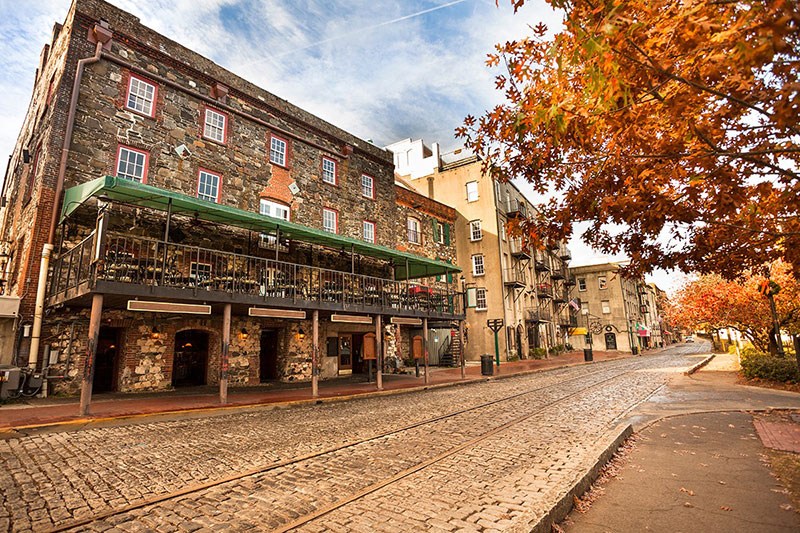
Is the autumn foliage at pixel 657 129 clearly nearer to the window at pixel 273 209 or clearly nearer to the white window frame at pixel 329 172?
the window at pixel 273 209

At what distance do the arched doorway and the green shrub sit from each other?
65.9 feet

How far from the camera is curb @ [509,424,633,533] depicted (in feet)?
11.7

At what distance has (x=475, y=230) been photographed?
32500 millimetres

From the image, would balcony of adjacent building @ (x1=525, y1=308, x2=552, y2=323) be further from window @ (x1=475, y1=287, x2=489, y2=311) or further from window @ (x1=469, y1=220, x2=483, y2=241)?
window @ (x1=469, y1=220, x2=483, y2=241)

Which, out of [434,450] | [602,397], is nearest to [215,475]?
[434,450]

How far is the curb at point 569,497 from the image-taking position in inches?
140

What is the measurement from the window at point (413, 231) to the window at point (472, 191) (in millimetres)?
8323

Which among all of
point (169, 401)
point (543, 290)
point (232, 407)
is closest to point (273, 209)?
point (169, 401)

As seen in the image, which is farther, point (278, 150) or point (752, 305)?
point (752, 305)

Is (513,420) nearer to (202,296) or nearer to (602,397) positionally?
(602,397)

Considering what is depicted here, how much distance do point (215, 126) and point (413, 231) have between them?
44.3ft

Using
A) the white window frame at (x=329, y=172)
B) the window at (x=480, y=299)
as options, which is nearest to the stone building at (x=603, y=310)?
the window at (x=480, y=299)

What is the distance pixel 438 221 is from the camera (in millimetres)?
28578

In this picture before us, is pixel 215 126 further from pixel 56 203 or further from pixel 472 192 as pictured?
pixel 472 192
